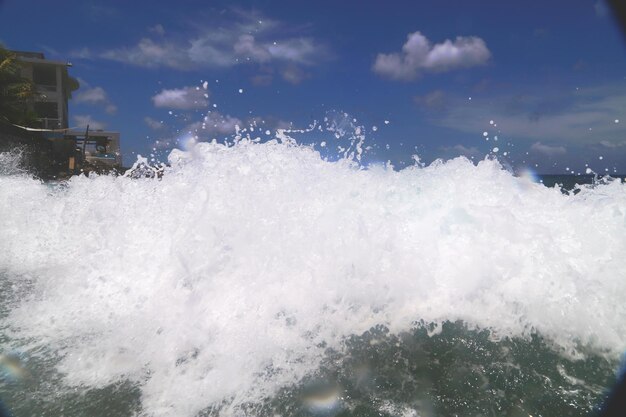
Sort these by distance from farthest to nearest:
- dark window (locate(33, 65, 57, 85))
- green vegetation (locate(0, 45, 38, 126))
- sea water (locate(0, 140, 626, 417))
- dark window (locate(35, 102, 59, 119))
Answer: dark window (locate(33, 65, 57, 85)) < dark window (locate(35, 102, 59, 119)) < green vegetation (locate(0, 45, 38, 126)) < sea water (locate(0, 140, 626, 417))

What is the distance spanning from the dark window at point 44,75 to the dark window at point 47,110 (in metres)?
2.55

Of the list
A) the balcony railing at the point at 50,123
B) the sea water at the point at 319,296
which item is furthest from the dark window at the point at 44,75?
the sea water at the point at 319,296

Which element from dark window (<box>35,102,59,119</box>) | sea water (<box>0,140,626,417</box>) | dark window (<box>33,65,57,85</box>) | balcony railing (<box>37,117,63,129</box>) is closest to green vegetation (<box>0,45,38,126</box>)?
balcony railing (<box>37,117,63,129</box>)

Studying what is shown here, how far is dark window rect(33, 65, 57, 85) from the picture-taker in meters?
39.2

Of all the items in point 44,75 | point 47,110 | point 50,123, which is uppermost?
point 44,75

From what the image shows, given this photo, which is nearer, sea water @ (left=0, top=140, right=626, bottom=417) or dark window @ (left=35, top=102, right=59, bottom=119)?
sea water @ (left=0, top=140, right=626, bottom=417)

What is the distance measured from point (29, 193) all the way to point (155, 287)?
29.0 ft

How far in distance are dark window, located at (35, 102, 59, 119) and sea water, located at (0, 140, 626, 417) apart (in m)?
41.0

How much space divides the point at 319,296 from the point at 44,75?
48.2 metres

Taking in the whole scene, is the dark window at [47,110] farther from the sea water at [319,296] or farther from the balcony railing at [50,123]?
the sea water at [319,296]

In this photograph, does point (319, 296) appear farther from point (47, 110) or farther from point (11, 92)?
point (47, 110)

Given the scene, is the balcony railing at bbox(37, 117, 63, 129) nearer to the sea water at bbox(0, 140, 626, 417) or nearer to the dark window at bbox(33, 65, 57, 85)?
the dark window at bbox(33, 65, 57, 85)

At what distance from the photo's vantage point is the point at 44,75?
39688 mm

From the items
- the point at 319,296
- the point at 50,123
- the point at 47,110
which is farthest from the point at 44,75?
the point at 319,296
